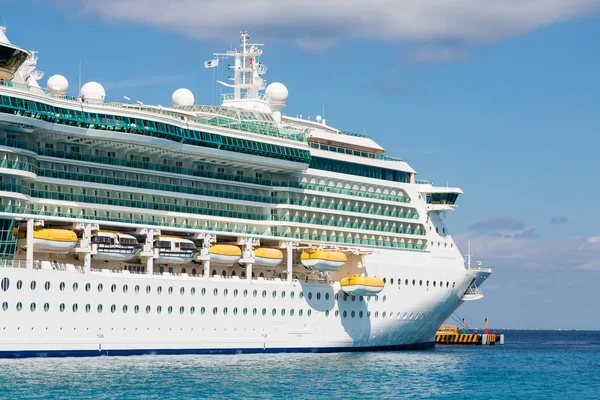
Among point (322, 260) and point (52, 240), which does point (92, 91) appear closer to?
point (52, 240)

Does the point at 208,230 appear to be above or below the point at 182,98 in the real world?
below

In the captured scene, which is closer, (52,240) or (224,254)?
(52,240)

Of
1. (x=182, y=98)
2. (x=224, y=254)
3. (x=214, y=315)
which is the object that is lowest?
(x=214, y=315)

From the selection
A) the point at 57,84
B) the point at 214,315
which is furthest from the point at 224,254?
the point at 57,84

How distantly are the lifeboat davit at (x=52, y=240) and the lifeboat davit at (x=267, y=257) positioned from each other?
10767 millimetres

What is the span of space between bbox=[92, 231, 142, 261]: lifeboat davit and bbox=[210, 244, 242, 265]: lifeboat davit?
446cm

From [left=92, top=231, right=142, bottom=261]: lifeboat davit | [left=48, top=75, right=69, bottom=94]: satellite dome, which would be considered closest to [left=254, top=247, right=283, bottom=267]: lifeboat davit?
[left=92, top=231, right=142, bottom=261]: lifeboat davit

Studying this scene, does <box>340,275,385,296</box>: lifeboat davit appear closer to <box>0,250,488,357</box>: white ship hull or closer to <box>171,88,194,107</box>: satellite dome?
<box>0,250,488,357</box>: white ship hull

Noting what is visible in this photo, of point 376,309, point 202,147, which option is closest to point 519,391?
point 376,309

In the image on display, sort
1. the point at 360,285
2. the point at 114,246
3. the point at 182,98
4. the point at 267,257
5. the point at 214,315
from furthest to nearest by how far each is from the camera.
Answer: the point at 182,98
the point at 360,285
the point at 267,257
the point at 214,315
the point at 114,246

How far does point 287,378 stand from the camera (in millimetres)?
43344

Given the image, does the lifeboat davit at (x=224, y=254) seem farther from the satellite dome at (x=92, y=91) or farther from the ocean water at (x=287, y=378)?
the satellite dome at (x=92, y=91)

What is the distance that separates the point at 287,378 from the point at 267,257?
11790mm

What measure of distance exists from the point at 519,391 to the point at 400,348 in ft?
56.6
